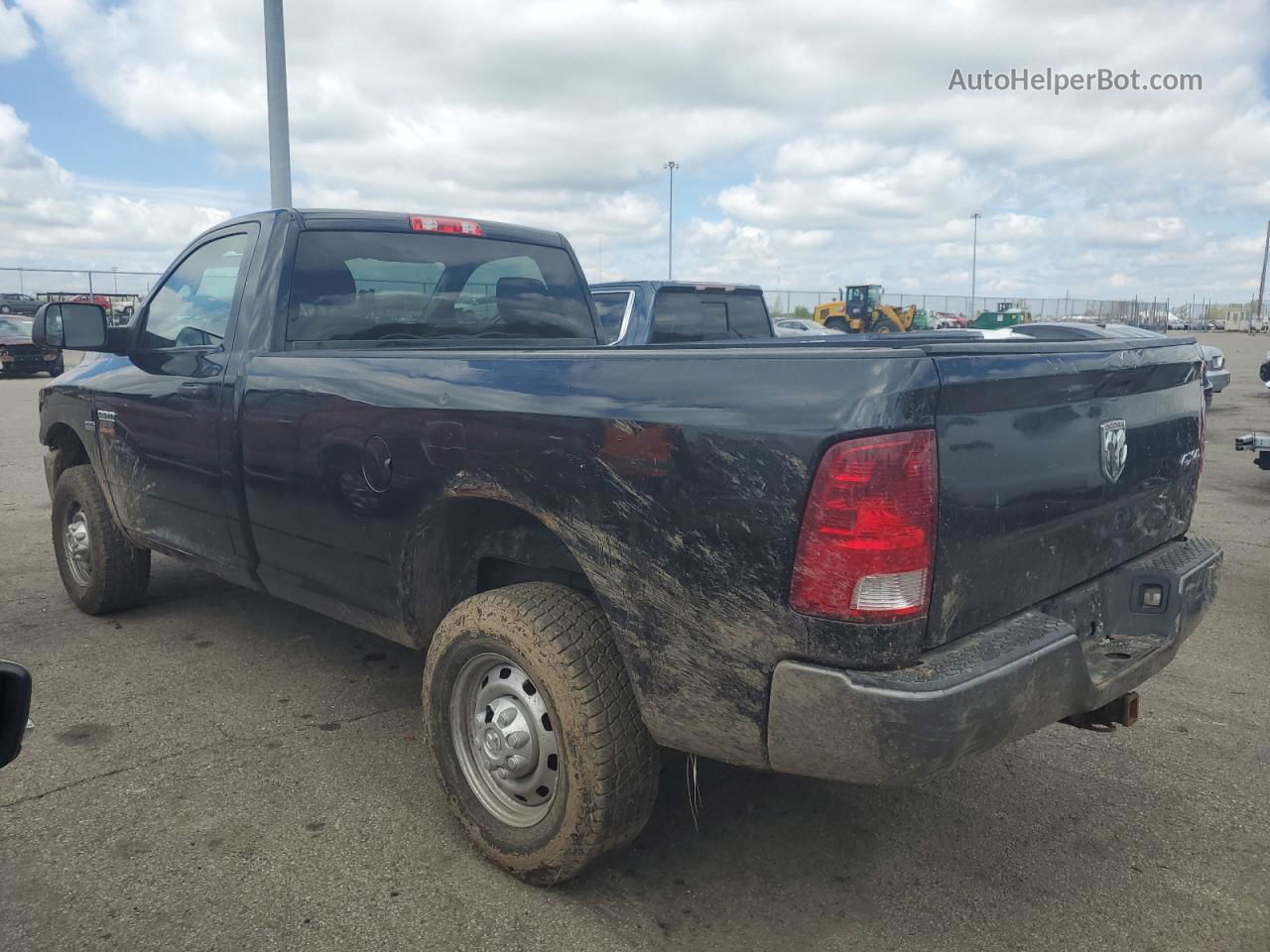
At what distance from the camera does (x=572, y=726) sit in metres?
2.57

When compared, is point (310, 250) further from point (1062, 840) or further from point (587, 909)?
point (1062, 840)

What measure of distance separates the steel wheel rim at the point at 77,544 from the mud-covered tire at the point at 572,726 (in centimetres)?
332

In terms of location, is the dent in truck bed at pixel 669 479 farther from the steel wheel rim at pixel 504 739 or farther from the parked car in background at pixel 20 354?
the parked car in background at pixel 20 354

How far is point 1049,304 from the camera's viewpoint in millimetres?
81188

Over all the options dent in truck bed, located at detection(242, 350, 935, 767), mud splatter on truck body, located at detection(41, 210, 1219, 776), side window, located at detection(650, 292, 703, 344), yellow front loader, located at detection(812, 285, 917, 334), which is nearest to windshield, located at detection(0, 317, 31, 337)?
side window, located at detection(650, 292, 703, 344)

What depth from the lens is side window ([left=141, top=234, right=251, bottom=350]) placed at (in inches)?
165

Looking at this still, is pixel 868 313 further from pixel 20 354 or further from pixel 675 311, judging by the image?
pixel 675 311

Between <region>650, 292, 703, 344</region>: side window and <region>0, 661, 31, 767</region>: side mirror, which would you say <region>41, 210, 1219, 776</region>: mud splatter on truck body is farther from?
<region>650, 292, 703, 344</region>: side window

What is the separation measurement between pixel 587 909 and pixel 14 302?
50535 mm

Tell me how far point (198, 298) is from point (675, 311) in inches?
195

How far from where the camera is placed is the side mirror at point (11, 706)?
4.92ft

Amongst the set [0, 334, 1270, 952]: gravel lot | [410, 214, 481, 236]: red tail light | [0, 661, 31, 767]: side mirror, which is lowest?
[0, 334, 1270, 952]: gravel lot

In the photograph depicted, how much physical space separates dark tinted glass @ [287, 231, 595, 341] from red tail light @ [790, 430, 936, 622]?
2.51 m

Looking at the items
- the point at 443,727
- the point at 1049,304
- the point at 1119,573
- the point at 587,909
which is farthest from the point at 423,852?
the point at 1049,304
